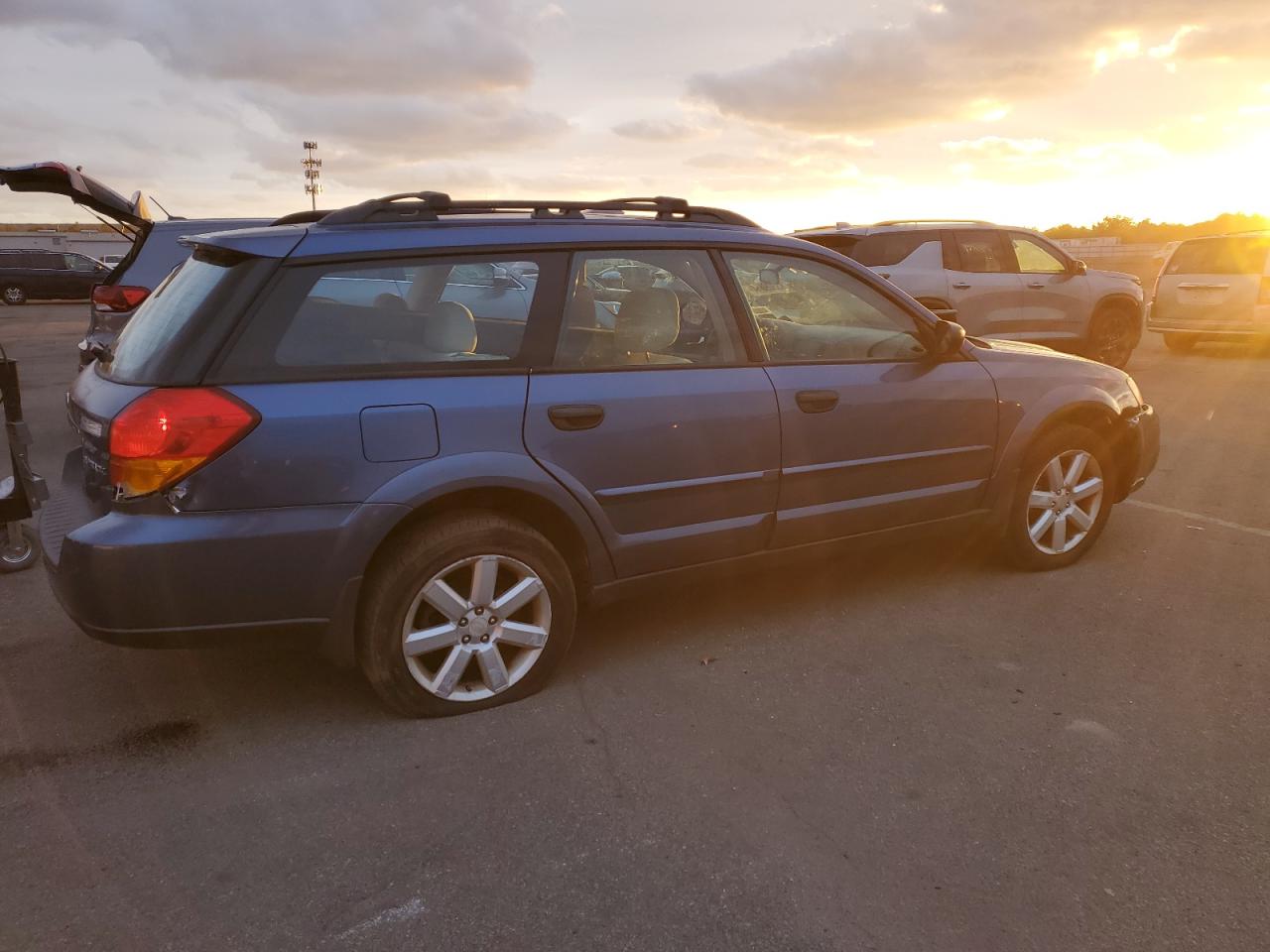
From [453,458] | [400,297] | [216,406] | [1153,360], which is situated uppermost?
[400,297]

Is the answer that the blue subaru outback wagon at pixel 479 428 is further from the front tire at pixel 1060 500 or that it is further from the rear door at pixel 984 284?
the rear door at pixel 984 284

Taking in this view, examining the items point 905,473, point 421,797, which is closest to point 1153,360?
point 905,473

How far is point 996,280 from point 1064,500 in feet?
22.3

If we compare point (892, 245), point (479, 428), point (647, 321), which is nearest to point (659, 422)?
point (647, 321)

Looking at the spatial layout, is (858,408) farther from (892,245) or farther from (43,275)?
(43,275)

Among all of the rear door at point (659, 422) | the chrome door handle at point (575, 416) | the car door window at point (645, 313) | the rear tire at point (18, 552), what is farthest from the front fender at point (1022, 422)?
the rear tire at point (18, 552)

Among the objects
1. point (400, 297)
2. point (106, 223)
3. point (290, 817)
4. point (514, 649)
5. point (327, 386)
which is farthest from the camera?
point (106, 223)

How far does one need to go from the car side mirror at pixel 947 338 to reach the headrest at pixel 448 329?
2.04 m

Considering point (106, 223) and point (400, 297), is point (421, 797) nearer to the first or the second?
point (400, 297)

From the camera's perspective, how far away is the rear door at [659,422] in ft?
11.3

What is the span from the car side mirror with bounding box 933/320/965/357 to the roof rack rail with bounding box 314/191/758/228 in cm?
94

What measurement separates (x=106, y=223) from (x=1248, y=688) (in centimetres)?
676

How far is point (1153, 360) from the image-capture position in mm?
13789

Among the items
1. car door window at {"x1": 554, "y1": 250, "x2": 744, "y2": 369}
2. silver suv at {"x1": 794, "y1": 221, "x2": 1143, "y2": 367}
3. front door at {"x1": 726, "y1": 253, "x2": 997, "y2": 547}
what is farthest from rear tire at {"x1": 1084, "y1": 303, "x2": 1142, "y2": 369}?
car door window at {"x1": 554, "y1": 250, "x2": 744, "y2": 369}
